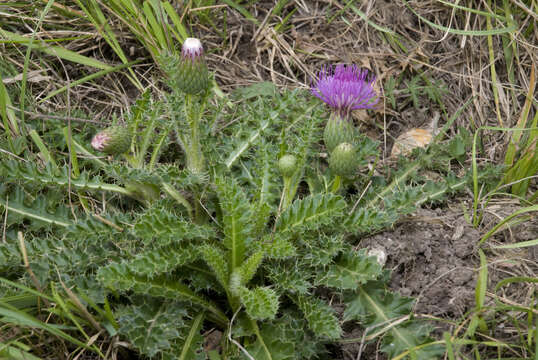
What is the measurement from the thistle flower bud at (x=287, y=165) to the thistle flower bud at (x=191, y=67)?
0.62 meters

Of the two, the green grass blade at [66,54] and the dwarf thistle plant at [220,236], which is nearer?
the dwarf thistle plant at [220,236]

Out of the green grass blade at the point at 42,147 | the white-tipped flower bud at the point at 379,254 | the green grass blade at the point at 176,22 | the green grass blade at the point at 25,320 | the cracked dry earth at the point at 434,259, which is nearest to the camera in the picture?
the green grass blade at the point at 25,320

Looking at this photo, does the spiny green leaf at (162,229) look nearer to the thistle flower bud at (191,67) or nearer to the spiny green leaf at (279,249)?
the spiny green leaf at (279,249)

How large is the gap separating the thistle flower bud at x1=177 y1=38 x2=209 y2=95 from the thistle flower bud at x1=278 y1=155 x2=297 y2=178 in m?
0.62

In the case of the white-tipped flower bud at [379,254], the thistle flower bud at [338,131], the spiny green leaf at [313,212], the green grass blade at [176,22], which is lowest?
the white-tipped flower bud at [379,254]

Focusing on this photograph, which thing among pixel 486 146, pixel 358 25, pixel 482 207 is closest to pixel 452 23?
pixel 358 25

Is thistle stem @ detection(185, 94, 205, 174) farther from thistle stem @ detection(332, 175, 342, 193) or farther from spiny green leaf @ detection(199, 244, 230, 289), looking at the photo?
thistle stem @ detection(332, 175, 342, 193)

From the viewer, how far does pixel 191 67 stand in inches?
102

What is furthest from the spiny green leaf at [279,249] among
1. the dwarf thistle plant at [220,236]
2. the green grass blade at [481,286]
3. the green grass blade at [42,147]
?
the green grass blade at [42,147]

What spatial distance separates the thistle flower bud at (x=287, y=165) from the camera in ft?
8.46

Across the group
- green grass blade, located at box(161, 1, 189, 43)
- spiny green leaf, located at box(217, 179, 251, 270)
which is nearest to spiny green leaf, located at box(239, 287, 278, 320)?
spiny green leaf, located at box(217, 179, 251, 270)

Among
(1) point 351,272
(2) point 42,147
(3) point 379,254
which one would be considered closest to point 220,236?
(1) point 351,272

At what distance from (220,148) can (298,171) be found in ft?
1.72

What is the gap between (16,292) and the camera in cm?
222
